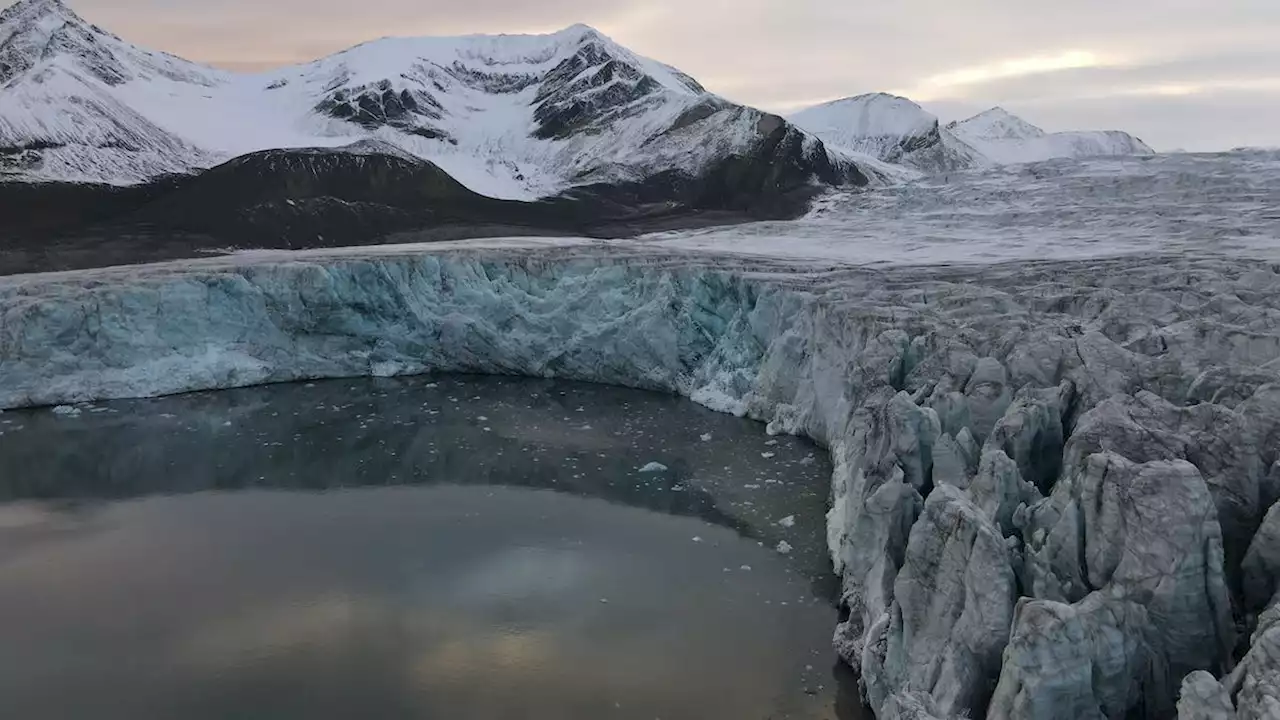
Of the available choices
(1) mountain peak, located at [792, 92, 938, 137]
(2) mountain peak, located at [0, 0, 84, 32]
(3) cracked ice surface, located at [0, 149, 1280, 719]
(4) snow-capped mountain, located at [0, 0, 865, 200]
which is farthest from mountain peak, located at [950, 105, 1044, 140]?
(2) mountain peak, located at [0, 0, 84, 32]

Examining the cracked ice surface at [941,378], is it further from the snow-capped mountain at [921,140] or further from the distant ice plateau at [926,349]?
the snow-capped mountain at [921,140]

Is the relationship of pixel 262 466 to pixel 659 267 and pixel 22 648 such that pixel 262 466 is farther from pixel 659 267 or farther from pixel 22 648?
pixel 659 267

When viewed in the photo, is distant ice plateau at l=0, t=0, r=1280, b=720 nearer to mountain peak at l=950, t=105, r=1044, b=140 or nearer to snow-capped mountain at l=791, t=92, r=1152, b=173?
snow-capped mountain at l=791, t=92, r=1152, b=173

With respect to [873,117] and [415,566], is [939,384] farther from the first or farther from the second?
[873,117]

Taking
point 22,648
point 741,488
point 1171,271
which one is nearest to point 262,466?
point 22,648

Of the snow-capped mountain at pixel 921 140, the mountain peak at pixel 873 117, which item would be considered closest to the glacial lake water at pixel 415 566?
the snow-capped mountain at pixel 921 140

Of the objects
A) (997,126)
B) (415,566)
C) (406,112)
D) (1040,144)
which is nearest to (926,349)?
(415,566)

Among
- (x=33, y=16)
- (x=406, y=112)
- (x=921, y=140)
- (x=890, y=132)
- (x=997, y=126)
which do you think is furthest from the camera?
(x=997, y=126)
